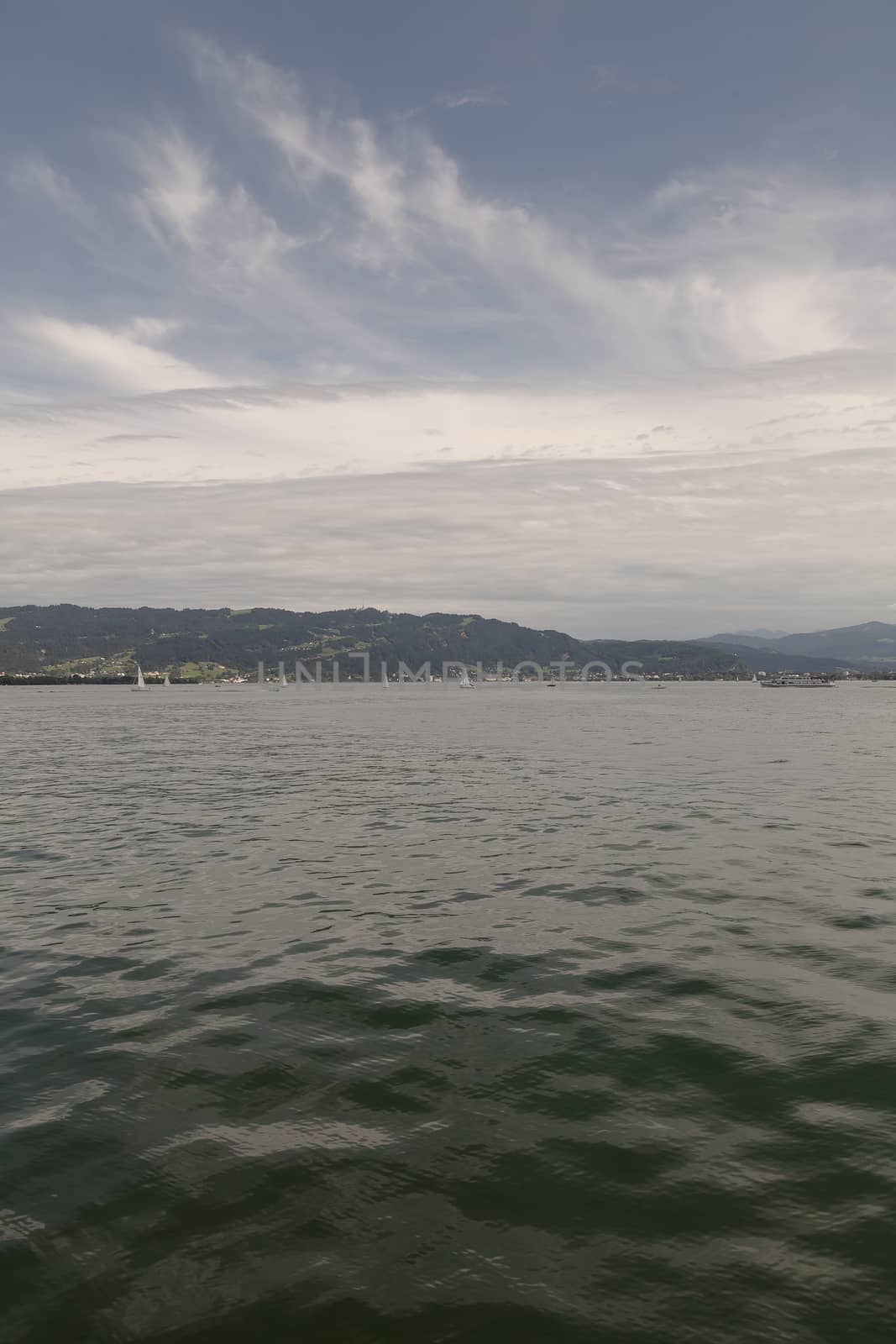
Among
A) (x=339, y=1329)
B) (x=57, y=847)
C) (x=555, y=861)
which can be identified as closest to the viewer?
(x=339, y=1329)

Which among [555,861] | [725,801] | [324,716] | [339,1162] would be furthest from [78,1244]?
[324,716]

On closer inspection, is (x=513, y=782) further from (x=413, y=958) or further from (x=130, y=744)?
(x=130, y=744)

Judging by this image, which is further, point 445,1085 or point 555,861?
point 555,861

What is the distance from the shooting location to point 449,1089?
12.1m

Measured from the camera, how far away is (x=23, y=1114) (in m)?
11.5

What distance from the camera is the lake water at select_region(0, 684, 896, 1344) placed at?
7953 millimetres

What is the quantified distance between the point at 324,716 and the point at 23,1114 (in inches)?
5061

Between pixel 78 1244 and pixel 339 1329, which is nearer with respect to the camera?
pixel 339 1329

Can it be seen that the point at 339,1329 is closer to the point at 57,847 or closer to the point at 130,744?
the point at 57,847

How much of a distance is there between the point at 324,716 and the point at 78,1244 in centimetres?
13162

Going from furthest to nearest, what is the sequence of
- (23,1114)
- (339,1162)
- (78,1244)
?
(23,1114) < (339,1162) < (78,1244)

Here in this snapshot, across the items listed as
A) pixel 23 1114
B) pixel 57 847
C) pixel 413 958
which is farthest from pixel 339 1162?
pixel 57 847

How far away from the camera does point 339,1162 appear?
1018cm

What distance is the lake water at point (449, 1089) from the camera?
7.95 m
